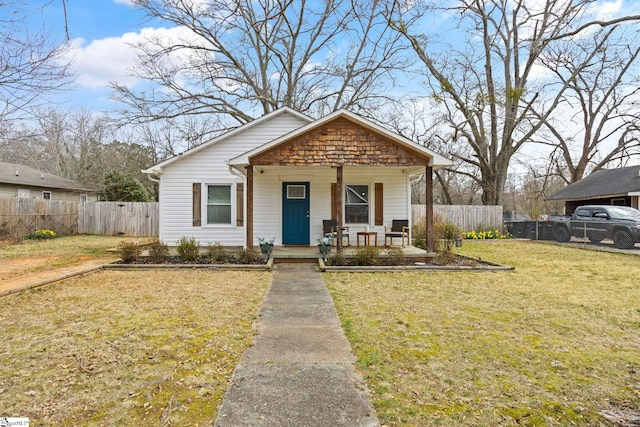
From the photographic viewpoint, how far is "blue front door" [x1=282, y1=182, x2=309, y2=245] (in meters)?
11.7

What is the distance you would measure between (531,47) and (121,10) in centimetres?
2239

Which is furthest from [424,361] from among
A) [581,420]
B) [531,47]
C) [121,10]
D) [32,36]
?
[531,47]

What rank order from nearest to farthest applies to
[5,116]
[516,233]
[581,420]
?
[581,420] → [5,116] → [516,233]

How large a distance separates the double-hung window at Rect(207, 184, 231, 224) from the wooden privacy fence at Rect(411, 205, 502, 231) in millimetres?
11497

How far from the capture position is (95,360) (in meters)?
3.29

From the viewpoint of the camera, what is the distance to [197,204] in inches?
460

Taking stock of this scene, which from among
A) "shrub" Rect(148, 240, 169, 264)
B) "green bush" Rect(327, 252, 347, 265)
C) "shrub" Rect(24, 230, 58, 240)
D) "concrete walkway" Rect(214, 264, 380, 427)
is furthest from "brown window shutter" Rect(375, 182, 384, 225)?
"shrub" Rect(24, 230, 58, 240)

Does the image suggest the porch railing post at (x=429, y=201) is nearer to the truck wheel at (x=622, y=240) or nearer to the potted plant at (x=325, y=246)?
the potted plant at (x=325, y=246)

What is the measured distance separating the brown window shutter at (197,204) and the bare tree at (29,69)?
215 inches

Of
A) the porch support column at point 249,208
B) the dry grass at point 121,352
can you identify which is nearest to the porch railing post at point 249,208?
the porch support column at point 249,208

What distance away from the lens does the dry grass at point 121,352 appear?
2482mm

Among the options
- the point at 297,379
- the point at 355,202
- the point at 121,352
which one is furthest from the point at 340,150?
the point at 297,379

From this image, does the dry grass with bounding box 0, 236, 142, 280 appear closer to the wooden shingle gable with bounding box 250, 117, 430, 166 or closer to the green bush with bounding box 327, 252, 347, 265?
the wooden shingle gable with bounding box 250, 117, 430, 166

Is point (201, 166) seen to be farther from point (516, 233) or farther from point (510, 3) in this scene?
point (510, 3)
